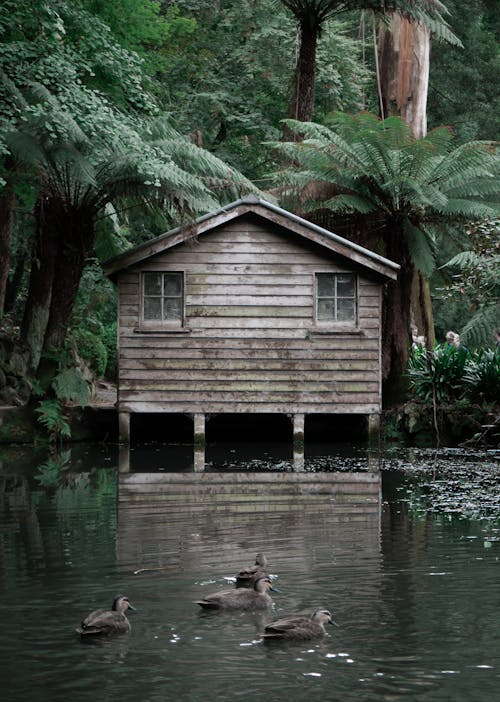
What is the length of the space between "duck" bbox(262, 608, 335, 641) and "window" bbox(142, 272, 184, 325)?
535 inches

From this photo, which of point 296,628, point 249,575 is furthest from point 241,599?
point 296,628

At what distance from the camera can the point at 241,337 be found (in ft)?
67.0

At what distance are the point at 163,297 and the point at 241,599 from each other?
42.7ft

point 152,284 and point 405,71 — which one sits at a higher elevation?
point 405,71

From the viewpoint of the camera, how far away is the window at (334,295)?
20.6m

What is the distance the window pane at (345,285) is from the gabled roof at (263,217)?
51cm

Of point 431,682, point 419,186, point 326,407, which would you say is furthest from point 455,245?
point 431,682

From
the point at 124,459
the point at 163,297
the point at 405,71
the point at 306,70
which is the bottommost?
the point at 124,459

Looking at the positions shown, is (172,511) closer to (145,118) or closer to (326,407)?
(326,407)

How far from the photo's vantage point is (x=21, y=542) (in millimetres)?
10516

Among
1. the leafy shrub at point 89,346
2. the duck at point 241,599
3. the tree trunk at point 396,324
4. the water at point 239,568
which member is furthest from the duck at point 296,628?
the tree trunk at point 396,324

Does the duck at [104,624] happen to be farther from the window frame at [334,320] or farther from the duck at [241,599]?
the window frame at [334,320]

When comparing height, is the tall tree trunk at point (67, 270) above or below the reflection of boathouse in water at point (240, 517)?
above

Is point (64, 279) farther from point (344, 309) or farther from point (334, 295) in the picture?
point (344, 309)
